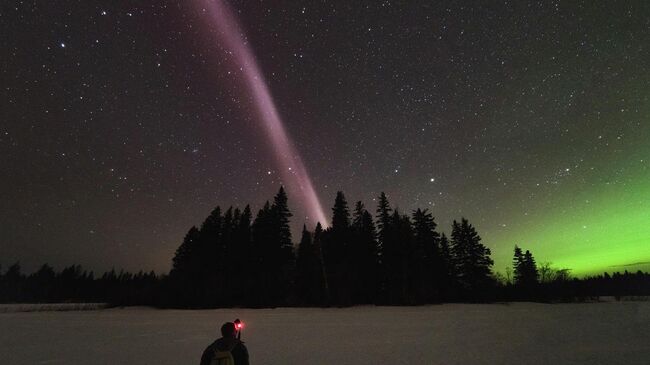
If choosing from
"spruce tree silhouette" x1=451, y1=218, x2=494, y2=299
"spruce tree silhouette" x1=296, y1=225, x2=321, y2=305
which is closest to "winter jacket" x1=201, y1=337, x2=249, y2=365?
"spruce tree silhouette" x1=296, y1=225, x2=321, y2=305

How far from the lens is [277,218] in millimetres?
46438

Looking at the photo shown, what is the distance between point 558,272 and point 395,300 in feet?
229

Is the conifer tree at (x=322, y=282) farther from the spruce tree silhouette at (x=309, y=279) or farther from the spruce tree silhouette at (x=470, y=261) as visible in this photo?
the spruce tree silhouette at (x=470, y=261)

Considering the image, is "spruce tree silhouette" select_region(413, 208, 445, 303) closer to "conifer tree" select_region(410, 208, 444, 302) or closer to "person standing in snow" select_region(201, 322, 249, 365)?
"conifer tree" select_region(410, 208, 444, 302)

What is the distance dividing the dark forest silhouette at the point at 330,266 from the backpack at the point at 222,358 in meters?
36.4

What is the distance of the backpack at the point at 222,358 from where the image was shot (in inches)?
160

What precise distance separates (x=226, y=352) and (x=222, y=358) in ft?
0.26

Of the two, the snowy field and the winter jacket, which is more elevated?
→ the winter jacket

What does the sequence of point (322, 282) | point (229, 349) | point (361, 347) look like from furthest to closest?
1. point (322, 282)
2. point (361, 347)
3. point (229, 349)

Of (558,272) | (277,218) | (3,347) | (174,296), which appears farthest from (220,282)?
(558,272)

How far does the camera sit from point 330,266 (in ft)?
137

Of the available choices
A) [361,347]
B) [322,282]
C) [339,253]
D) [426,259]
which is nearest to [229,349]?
[361,347]

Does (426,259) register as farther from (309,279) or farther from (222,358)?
Result: (222,358)

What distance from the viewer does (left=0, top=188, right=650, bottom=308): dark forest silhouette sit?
1567 inches
